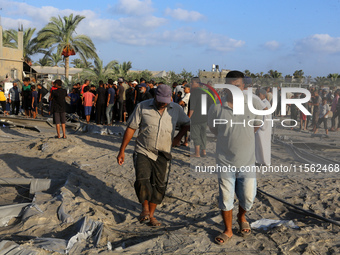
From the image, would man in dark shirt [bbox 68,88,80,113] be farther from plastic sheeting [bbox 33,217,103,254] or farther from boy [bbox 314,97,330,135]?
plastic sheeting [bbox 33,217,103,254]

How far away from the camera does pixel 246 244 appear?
415 centimetres

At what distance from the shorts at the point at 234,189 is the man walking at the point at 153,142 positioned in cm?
96

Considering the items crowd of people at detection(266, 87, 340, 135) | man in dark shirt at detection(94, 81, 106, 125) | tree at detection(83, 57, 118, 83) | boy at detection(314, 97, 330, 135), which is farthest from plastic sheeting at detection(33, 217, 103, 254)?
tree at detection(83, 57, 118, 83)

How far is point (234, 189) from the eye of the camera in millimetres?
4277

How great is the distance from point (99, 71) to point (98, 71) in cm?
9

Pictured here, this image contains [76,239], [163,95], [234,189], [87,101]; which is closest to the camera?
[76,239]

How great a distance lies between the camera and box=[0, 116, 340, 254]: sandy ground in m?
4.11

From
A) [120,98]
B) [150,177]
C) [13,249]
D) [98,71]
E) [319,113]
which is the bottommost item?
[13,249]

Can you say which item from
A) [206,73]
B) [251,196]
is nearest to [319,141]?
[251,196]

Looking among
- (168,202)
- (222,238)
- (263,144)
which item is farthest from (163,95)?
(263,144)

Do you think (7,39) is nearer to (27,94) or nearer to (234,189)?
(27,94)

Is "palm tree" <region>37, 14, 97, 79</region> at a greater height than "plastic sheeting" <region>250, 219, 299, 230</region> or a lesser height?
greater

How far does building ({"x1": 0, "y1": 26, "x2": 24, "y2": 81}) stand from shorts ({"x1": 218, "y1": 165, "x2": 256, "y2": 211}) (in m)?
29.2

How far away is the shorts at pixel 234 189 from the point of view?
4.14m
